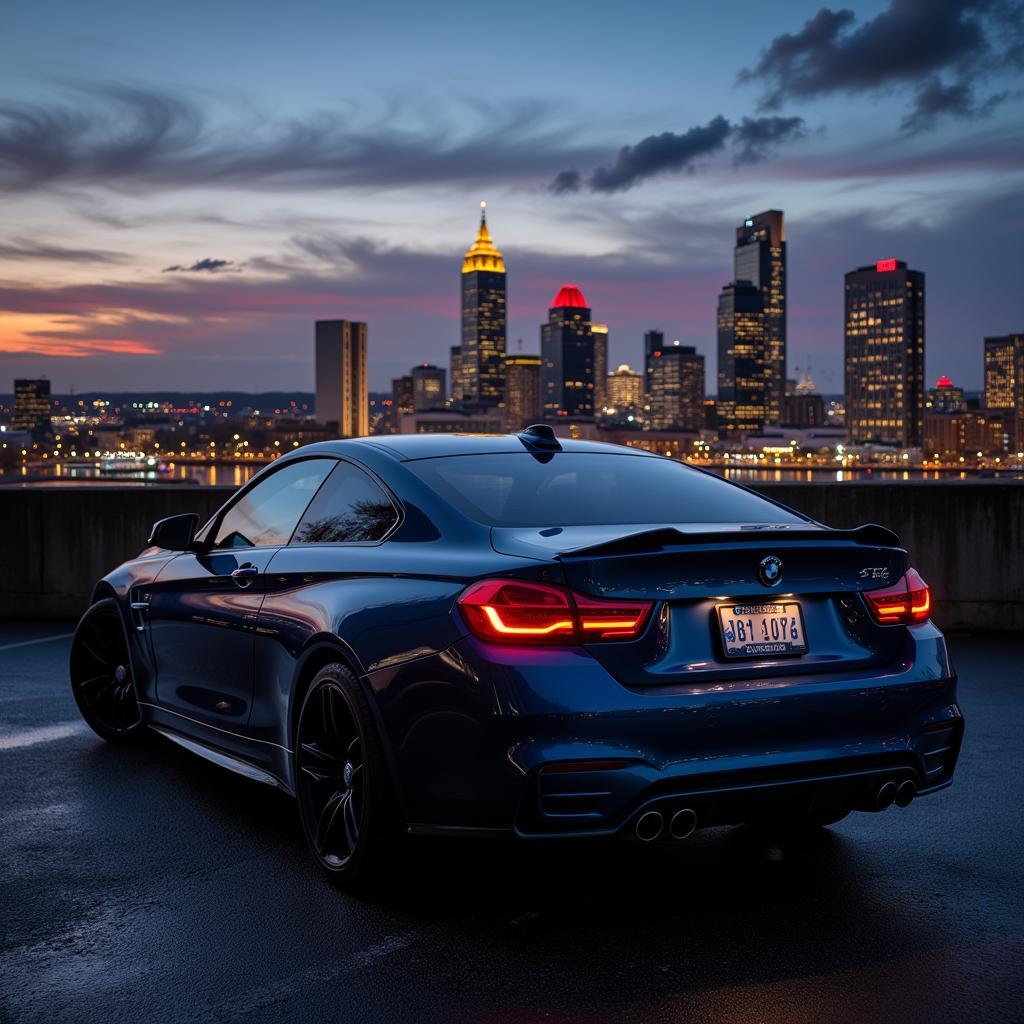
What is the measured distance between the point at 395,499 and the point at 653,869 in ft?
5.19

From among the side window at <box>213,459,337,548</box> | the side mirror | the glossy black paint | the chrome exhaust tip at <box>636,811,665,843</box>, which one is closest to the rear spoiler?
the glossy black paint

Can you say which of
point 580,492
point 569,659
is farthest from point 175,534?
point 569,659

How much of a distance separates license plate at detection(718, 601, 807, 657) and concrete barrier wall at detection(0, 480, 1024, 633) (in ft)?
25.4

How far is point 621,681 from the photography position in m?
3.85

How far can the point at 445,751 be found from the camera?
3967 millimetres

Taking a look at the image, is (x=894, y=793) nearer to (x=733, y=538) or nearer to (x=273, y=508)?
(x=733, y=538)

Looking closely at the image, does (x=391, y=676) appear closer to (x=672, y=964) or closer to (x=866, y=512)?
(x=672, y=964)

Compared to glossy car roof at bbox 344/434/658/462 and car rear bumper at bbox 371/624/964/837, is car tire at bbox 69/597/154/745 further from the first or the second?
car rear bumper at bbox 371/624/964/837

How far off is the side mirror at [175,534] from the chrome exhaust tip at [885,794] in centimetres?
309

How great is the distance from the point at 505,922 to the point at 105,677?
3.50 meters

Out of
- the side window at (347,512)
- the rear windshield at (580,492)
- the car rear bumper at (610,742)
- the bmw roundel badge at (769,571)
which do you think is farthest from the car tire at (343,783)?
the bmw roundel badge at (769,571)

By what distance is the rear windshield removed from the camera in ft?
15.2

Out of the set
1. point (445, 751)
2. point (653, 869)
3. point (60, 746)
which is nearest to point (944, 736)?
point (653, 869)

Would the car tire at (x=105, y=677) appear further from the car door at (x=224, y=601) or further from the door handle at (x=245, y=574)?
A: the door handle at (x=245, y=574)
